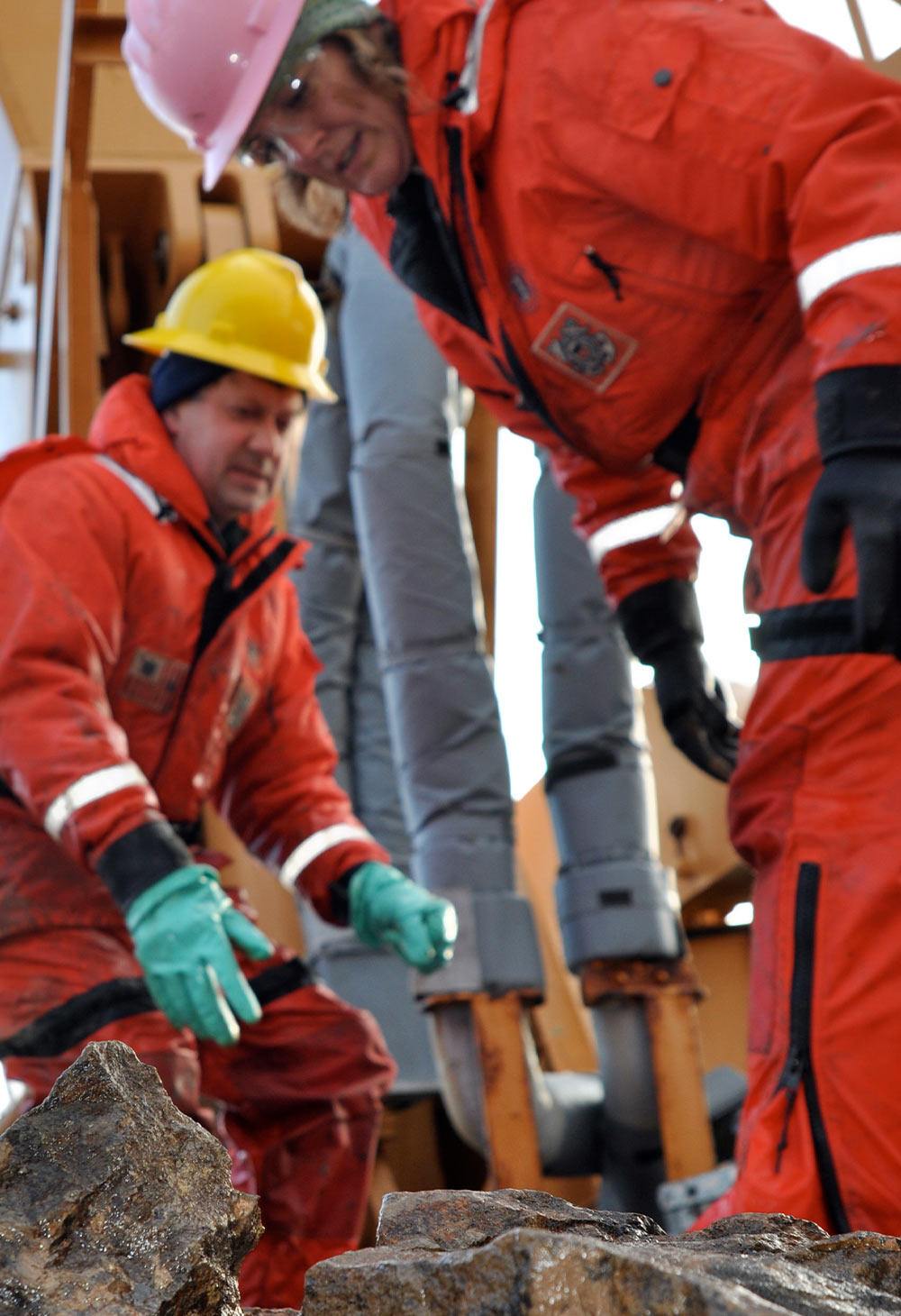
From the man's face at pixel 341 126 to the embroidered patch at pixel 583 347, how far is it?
1.12 feet

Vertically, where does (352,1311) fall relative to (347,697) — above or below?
above

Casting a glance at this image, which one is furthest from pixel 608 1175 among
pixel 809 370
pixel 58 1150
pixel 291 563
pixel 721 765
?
pixel 58 1150

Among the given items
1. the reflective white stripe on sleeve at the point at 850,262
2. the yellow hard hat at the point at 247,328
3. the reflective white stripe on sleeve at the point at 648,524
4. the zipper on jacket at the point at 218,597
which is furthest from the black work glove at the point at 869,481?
the yellow hard hat at the point at 247,328

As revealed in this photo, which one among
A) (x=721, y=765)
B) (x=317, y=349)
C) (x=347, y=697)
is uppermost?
(x=317, y=349)

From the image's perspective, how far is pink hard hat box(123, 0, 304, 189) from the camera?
202cm

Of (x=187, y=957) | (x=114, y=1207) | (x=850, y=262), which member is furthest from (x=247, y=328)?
(x=114, y=1207)

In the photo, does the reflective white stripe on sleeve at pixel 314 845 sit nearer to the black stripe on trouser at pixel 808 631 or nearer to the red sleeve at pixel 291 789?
the red sleeve at pixel 291 789

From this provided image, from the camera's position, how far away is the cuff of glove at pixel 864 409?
1485mm

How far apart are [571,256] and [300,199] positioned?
0.72 m

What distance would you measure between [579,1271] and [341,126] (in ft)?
5.47

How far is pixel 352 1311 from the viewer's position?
27.6 inches

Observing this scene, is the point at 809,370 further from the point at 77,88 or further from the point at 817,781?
the point at 77,88

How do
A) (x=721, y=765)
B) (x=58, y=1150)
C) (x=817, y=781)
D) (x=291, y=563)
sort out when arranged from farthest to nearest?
(x=291, y=563) < (x=721, y=765) < (x=817, y=781) < (x=58, y=1150)

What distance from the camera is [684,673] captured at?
2.24 metres
